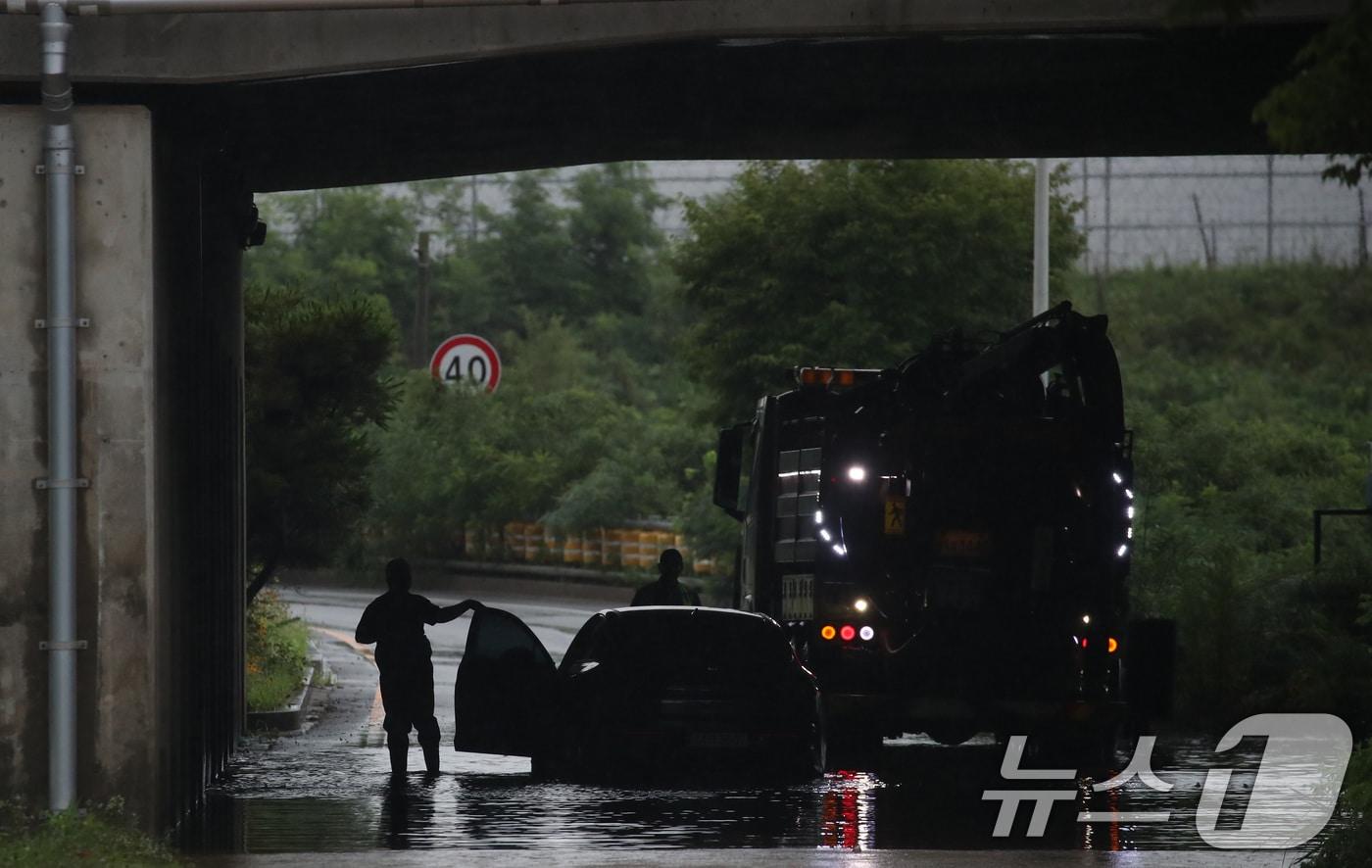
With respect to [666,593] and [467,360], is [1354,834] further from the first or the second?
[467,360]

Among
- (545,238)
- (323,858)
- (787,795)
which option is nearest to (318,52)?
(323,858)

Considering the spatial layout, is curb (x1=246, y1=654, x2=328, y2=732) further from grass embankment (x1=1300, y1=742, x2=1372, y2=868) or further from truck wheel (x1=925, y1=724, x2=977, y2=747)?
grass embankment (x1=1300, y1=742, x2=1372, y2=868)

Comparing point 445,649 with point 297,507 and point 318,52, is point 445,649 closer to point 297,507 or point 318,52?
point 297,507

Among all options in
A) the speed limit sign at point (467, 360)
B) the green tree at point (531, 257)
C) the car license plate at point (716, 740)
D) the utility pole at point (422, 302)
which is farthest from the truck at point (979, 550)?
the green tree at point (531, 257)

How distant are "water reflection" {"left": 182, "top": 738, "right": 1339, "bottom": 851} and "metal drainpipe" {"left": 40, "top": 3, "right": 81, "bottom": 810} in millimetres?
1296

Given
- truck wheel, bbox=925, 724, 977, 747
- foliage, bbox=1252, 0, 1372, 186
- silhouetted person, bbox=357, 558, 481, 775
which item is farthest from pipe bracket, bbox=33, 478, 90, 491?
truck wheel, bbox=925, 724, 977, 747

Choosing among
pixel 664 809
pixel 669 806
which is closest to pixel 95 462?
pixel 664 809

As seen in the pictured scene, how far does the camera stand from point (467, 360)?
46.2 meters

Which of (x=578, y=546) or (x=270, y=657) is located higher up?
(x=578, y=546)

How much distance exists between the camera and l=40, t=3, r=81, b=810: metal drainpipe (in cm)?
1187

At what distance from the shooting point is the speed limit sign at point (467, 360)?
45688 millimetres

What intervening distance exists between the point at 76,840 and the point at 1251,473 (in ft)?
89.5

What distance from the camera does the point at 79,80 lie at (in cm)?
1212

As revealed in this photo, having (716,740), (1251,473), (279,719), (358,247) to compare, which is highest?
(358,247)
